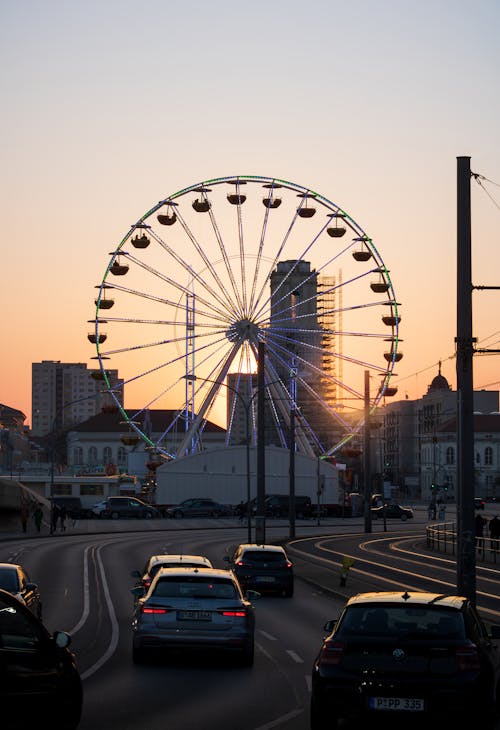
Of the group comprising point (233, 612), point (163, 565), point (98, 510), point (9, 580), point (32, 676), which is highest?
point (32, 676)

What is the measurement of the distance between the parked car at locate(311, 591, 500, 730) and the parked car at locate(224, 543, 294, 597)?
68.6 ft

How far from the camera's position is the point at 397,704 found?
38.6ft

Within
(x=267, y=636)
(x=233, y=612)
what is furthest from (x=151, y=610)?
(x=267, y=636)

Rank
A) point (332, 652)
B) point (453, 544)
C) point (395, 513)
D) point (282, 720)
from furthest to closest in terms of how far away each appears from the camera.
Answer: point (395, 513) < point (453, 544) < point (282, 720) < point (332, 652)

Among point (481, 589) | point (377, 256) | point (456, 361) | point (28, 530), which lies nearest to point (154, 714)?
point (456, 361)

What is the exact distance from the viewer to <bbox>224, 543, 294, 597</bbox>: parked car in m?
33.3

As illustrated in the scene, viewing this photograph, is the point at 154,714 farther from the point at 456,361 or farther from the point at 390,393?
the point at 390,393

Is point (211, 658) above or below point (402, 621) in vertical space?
below

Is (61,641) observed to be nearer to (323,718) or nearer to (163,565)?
(323,718)

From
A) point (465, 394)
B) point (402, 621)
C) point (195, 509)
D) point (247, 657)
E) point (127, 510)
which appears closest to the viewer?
point (402, 621)

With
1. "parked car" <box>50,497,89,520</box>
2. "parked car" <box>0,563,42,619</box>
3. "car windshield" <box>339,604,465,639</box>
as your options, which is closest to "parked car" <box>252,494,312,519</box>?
"parked car" <box>50,497,89,520</box>

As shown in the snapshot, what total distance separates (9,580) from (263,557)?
45.4ft

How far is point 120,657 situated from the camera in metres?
19.0

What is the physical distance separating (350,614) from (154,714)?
103 inches
